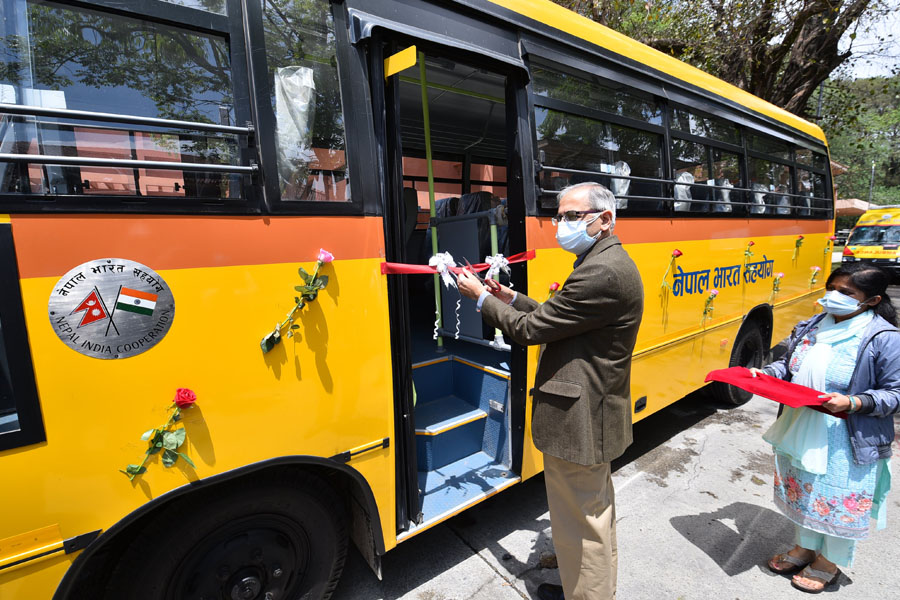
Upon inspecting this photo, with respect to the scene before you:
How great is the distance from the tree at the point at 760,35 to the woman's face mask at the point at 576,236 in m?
9.11

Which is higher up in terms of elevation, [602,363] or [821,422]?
[602,363]

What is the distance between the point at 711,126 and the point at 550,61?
6.94 ft

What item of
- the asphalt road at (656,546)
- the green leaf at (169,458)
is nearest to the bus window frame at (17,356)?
the green leaf at (169,458)

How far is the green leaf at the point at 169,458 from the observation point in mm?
1543

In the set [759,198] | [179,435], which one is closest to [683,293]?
[759,198]

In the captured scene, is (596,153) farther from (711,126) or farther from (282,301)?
(282,301)

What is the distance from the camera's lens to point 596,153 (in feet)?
9.82

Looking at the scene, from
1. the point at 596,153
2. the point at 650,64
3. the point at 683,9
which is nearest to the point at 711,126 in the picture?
the point at 650,64

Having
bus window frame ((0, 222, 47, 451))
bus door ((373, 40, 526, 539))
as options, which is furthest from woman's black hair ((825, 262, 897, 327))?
bus window frame ((0, 222, 47, 451))

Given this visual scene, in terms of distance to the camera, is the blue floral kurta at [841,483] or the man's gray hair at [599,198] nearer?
the man's gray hair at [599,198]

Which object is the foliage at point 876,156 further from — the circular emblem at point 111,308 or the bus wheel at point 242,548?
the circular emblem at point 111,308

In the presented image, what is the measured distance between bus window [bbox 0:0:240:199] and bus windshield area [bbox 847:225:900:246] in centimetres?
2113

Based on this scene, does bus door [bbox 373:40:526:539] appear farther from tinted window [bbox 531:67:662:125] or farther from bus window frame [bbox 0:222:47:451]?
bus window frame [bbox 0:222:47:451]

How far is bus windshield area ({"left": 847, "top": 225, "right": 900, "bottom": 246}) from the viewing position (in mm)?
15267
